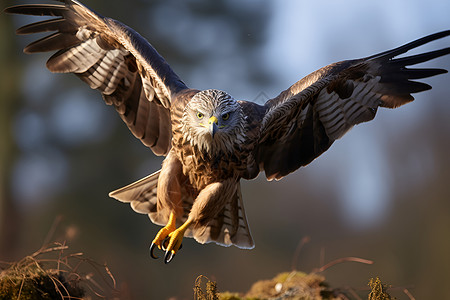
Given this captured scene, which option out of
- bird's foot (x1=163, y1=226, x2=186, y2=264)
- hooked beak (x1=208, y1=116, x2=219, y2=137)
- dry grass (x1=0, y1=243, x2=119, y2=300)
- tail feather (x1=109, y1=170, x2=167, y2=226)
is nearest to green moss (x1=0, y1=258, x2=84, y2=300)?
dry grass (x1=0, y1=243, x2=119, y2=300)

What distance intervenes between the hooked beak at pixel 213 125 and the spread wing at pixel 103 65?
2.97 feet

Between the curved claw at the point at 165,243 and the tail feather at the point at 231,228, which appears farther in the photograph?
the tail feather at the point at 231,228

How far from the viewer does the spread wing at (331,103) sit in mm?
3404

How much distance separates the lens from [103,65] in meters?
3.80

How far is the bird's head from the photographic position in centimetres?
290

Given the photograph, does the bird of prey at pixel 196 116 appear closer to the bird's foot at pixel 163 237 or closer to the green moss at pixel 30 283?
the bird's foot at pixel 163 237

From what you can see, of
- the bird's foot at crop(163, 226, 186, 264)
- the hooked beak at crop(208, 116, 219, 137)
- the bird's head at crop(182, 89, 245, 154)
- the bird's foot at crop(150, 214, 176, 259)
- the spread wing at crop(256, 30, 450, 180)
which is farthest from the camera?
the spread wing at crop(256, 30, 450, 180)

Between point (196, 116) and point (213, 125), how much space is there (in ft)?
0.66

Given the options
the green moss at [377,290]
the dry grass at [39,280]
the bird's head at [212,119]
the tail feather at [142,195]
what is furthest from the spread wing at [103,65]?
the green moss at [377,290]

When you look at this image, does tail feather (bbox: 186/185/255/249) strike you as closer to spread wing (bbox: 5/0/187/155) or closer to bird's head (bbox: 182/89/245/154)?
spread wing (bbox: 5/0/187/155)

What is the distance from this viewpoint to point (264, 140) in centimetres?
373

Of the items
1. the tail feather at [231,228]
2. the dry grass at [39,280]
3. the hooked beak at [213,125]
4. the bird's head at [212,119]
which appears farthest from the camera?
the tail feather at [231,228]

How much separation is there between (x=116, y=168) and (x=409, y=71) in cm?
756

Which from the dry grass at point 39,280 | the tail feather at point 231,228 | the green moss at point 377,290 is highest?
the green moss at point 377,290
